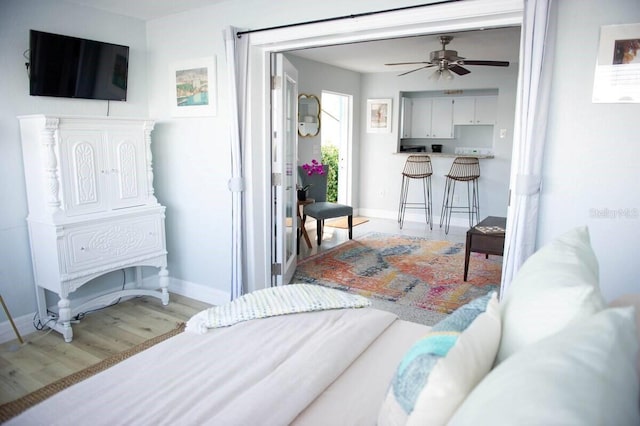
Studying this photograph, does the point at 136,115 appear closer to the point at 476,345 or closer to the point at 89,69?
the point at 89,69

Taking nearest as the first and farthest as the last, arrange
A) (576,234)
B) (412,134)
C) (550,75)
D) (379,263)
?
(576,234) → (550,75) → (379,263) → (412,134)

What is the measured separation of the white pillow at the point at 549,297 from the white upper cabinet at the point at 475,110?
656 centimetres

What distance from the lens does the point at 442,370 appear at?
90 cm

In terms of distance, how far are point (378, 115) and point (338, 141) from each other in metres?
0.95

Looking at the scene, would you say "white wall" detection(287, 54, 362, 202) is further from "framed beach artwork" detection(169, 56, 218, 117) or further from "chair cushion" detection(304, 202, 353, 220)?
"framed beach artwork" detection(169, 56, 218, 117)

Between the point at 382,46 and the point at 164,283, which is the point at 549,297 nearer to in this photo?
the point at 164,283

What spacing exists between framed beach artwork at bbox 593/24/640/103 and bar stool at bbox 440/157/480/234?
4.53 m

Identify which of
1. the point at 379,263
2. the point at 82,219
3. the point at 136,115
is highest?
the point at 136,115

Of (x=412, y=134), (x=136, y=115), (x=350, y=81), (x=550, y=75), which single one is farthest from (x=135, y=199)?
(x=412, y=134)

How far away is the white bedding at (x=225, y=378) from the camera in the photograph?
1233 mm

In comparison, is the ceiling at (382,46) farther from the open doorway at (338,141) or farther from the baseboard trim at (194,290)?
the baseboard trim at (194,290)

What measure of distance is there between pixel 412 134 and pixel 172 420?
24.8 feet

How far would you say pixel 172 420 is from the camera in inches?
47.4

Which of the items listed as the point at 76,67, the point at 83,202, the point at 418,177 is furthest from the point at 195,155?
the point at 418,177
